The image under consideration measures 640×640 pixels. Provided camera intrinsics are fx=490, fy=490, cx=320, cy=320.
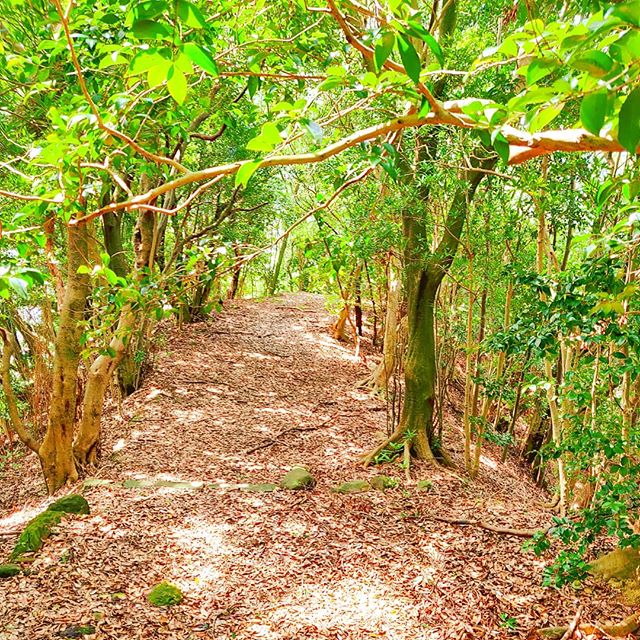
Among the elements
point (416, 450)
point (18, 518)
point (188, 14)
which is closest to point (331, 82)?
point (188, 14)

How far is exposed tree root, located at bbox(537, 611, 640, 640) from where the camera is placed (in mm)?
3014

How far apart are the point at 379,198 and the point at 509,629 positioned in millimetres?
4772

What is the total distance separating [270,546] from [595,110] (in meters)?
4.32

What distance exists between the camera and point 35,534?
4.07m

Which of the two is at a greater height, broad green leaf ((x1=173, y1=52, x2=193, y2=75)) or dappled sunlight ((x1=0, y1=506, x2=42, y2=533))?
broad green leaf ((x1=173, y1=52, x2=193, y2=75))

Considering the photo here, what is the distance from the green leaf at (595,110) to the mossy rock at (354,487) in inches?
203

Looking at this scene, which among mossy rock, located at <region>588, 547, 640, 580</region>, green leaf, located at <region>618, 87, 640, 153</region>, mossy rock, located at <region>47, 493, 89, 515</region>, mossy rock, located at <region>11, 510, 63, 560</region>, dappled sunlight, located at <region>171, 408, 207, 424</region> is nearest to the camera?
green leaf, located at <region>618, 87, 640, 153</region>

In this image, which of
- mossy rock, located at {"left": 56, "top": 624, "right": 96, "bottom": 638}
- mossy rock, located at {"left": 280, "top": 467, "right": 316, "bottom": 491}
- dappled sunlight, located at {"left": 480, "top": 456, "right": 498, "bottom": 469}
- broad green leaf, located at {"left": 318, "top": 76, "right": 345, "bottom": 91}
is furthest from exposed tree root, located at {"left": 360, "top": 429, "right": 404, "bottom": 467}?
broad green leaf, located at {"left": 318, "top": 76, "right": 345, "bottom": 91}

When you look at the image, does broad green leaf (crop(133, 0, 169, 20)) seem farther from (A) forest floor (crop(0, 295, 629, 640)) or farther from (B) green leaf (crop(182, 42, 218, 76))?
(A) forest floor (crop(0, 295, 629, 640))

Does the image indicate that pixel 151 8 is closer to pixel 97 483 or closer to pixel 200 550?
pixel 200 550

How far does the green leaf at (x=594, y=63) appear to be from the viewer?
0.91 meters

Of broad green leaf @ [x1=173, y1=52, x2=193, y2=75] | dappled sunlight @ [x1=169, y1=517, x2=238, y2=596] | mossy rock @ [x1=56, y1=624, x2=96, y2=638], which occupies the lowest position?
dappled sunlight @ [x1=169, y1=517, x2=238, y2=596]

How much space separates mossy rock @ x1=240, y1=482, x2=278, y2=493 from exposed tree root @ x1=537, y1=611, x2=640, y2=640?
3.03 meters

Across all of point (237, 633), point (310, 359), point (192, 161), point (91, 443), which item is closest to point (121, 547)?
point (237, 633)
